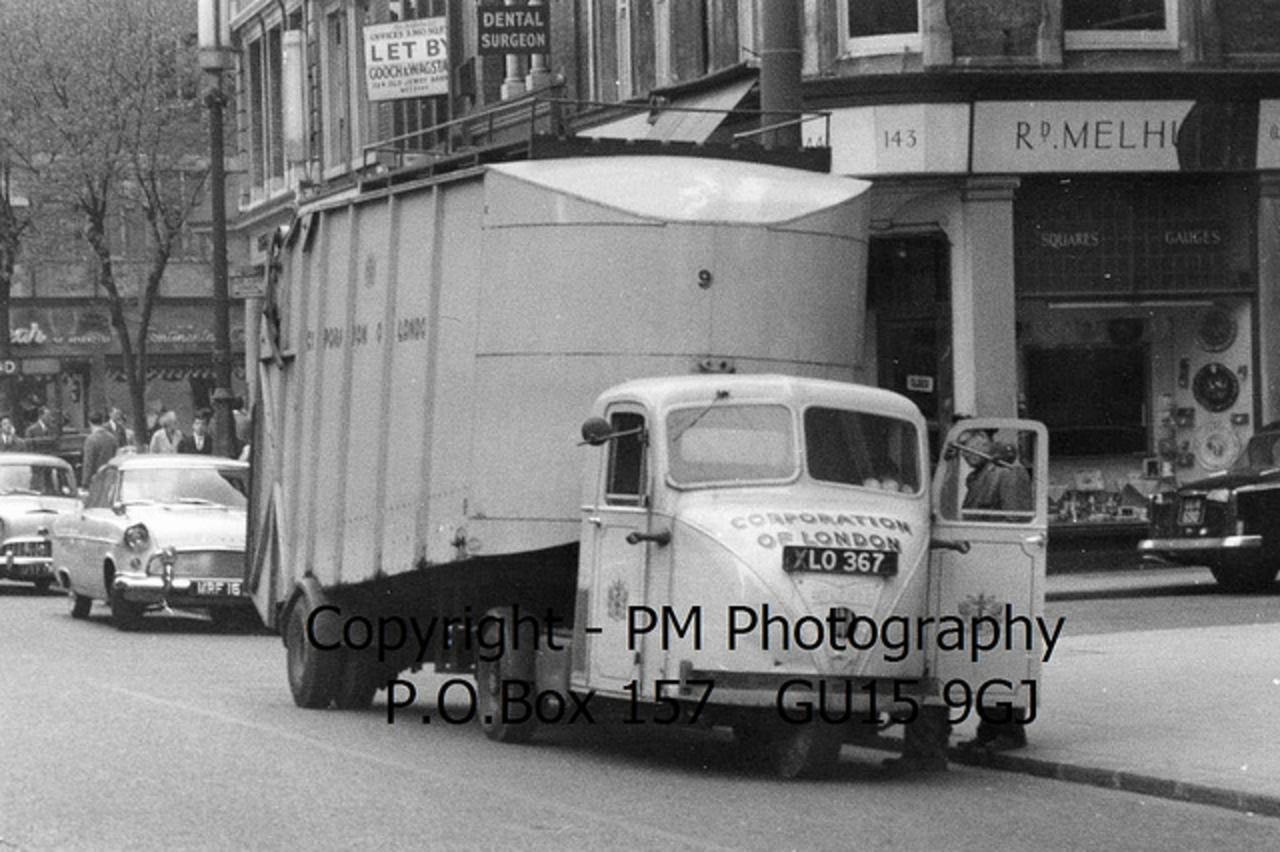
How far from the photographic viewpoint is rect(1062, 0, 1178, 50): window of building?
2900cm

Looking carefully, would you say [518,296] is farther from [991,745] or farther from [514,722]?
[991,745]

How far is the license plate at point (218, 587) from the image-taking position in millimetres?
24688

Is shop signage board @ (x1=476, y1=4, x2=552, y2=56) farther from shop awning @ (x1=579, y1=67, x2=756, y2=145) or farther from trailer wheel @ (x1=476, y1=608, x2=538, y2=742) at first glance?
trailer wheel @ (x1=476, y1=608, x2=538, y2=742)

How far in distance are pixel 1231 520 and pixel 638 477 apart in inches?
496

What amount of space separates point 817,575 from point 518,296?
2.92 m

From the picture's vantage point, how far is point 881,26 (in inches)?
1131

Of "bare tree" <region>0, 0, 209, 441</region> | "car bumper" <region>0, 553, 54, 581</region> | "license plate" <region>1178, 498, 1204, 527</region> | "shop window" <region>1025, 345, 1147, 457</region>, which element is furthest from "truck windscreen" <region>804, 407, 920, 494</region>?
"bare tree" <region>0, 0, 209, 441</region>

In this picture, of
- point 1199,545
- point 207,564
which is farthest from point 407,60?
point 1199,545

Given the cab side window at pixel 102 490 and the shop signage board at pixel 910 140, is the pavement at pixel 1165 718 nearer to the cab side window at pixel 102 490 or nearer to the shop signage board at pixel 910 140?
the shop signage board at pixel 910 140

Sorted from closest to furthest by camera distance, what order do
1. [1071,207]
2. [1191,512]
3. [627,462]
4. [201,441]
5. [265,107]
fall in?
[627,462] < [1191,512] < [1071,207] < [201,441] < [265,107]

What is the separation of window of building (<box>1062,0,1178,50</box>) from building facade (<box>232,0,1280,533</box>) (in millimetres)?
22

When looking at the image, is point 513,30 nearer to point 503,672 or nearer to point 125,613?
point 125,613

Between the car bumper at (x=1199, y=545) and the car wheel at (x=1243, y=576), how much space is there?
353mm

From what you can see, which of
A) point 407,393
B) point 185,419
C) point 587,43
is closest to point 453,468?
point 407,393
